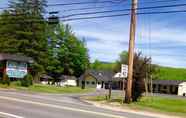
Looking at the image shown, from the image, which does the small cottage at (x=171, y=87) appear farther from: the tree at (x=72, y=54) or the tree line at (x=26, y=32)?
the tree line at (x=26, y=32)

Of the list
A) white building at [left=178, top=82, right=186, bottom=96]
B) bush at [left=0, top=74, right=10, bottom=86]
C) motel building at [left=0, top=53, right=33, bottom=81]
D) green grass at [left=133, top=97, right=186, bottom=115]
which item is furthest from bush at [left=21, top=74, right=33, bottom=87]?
white building at [left=178, top=82, right=186, bottom=96]

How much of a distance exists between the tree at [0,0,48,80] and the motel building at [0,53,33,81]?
44.2 feet

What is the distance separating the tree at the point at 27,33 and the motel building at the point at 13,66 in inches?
530

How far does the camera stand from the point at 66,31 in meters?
108

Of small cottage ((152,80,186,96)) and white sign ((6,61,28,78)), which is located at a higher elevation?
white sign ((6,61,28,78))

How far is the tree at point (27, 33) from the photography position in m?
76.6

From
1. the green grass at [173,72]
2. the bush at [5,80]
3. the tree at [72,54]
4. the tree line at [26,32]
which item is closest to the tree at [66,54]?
the tree at [72,54]

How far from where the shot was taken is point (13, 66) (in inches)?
2410

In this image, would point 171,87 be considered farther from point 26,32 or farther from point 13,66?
point 13,66

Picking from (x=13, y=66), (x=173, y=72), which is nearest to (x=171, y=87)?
(x=13, y=66)

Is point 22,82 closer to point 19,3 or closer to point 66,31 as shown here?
point 19,3

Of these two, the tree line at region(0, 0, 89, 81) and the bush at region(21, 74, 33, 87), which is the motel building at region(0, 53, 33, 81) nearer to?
the bush at region(21, 74, 33, 87)

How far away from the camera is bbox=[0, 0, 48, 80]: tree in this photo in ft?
251

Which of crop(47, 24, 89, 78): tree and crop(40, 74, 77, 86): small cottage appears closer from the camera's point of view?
crop(47, 24, 89, 78): tree
